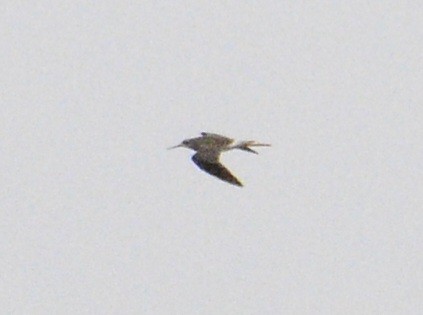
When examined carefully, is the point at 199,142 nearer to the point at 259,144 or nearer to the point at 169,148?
the point at 169,148

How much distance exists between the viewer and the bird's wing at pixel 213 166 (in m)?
18.8

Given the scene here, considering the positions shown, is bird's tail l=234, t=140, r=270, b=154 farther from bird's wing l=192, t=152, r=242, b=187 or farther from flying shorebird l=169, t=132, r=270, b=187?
bird's wing l=192, t=152, r=242, b=187

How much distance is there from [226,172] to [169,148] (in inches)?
62.7

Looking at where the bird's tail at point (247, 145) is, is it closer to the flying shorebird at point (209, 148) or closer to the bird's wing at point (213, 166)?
the flying shorebird at point (209, 148)

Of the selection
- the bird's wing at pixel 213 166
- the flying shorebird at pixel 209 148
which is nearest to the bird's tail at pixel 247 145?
the flying shorebird at pixel 209 148

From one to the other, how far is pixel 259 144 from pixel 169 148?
90.8 inches

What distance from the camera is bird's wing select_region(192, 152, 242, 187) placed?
18.8 metres

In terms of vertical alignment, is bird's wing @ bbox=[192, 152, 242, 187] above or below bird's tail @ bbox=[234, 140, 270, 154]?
above

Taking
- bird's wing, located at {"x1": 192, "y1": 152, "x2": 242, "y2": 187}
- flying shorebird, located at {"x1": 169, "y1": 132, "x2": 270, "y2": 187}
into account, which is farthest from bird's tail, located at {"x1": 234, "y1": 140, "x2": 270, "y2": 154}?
bird's wing, located at {"x1": 192, "y1": 152, "x2": 242, "y2": 187}

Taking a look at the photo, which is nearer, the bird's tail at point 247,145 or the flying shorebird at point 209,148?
the bird's tail at point 247,145

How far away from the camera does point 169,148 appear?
18.8m

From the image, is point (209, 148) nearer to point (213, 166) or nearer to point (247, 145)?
point (213, 166)

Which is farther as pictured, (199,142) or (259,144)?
(199,142)

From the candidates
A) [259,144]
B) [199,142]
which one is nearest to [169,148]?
[199,142]
